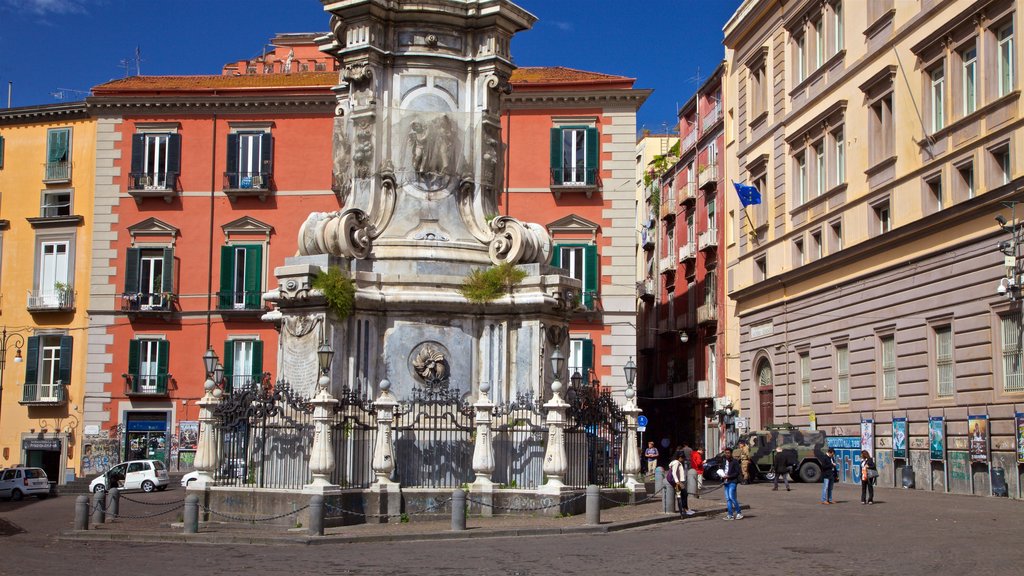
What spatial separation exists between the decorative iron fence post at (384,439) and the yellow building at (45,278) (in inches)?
1307

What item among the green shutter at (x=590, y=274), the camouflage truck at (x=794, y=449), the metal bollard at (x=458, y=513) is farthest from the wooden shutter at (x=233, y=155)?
the metal bollard at (x=458, y=513)

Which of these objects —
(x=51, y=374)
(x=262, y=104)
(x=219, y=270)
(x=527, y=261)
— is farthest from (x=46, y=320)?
(x=527, y=261)

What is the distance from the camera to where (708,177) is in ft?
195

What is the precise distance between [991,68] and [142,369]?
107ft

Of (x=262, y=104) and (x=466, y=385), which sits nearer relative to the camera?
(x=466, y=385)

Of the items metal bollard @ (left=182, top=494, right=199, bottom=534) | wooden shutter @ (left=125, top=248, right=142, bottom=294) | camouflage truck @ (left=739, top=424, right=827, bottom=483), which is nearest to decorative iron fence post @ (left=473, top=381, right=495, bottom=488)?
metal bollard @ (left=182, top=494, right=199, bottom=534)

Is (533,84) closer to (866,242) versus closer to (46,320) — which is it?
(866,242)

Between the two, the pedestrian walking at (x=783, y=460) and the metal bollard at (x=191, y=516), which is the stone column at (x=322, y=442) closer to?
the metal bollard at (x=191, y=516)

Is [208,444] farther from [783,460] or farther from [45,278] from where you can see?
[45,278]

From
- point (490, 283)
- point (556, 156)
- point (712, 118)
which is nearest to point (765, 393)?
point (556, 156)

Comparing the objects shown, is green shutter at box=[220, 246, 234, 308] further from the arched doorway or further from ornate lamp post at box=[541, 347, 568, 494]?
ornate lamp post at box=[541, 347, 568, 494]

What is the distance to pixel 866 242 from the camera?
3866cm

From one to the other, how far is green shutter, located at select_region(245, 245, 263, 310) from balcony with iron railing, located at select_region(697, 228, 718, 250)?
65.2 feet

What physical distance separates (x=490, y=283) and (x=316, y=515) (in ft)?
17.9
